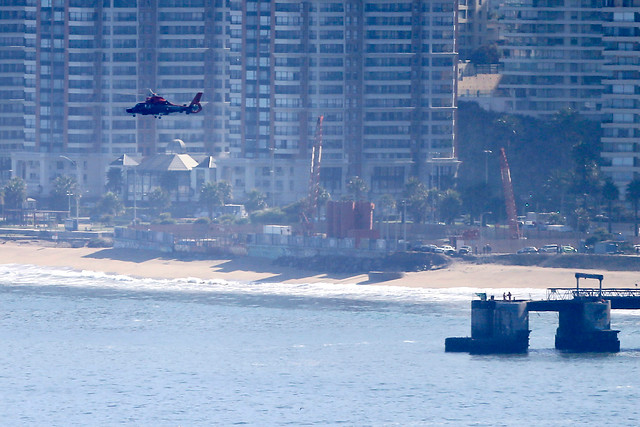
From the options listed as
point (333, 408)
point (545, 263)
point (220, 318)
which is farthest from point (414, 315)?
point (333, 408)

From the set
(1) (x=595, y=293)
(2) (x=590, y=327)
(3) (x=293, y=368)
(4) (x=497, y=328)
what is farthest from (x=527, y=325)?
(3) (x=293, y=368)

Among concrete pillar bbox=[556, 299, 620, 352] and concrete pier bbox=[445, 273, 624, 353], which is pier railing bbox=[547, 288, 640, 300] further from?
concrete pillar bbox=[556, 299, 620, 352]

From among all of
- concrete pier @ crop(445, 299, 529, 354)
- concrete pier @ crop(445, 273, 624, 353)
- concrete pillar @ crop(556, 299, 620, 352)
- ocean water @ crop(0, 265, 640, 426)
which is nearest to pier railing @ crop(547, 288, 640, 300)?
concrete pier @ crop(445, 273, 624, 353)

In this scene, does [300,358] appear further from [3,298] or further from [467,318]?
[3,298]

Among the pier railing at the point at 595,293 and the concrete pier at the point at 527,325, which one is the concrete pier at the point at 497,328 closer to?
the concrete pier at the point at 527,325

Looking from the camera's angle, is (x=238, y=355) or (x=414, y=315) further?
(x=414, y=315)
